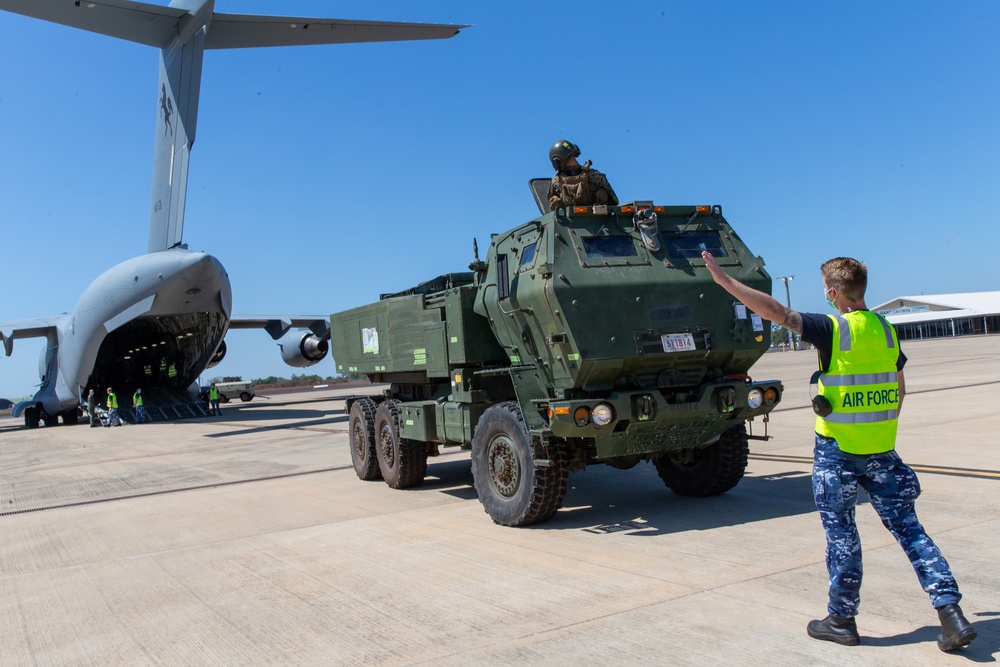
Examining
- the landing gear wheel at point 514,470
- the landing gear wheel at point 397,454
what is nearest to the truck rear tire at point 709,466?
the landing gear wheel at point 514,470

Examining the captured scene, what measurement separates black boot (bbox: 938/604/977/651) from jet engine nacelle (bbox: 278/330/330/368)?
31.4 metres

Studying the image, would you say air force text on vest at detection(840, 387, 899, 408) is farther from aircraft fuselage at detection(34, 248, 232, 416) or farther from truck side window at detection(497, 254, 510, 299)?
aircraft fuselage at detection(34, 248, 232, 416)

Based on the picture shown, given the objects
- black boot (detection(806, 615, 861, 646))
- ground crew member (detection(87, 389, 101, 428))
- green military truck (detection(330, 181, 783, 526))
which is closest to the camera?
black boot (detection(806, 615, 861, 646))

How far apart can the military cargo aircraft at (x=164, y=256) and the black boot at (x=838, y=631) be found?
23.7 m

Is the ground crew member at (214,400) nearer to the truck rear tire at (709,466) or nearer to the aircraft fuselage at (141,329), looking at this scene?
the aircraft fuselage at (141,329)

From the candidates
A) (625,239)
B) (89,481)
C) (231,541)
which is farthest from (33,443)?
(625,239)

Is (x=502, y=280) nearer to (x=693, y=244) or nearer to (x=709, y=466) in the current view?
(x=693, y=244)

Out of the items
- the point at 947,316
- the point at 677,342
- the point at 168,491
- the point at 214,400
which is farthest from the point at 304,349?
the point at 947,316

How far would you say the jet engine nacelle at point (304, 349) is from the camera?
33781 millimetres

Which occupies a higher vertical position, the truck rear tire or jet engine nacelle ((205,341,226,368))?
jet engine nacelle ((205,341,226,368))

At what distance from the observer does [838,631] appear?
13.0 ft

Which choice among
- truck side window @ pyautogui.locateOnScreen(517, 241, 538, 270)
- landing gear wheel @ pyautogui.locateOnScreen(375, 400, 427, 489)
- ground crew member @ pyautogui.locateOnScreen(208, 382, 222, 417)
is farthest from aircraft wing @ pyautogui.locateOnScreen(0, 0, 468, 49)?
truck side window @ pyautogui.locateOnScreen(517, 241, 538, 270)

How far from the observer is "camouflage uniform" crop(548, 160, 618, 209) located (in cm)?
776

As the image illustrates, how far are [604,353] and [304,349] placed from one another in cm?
2855
